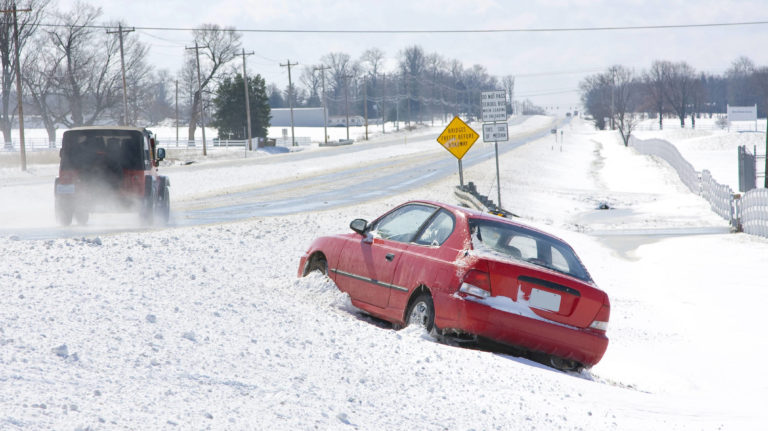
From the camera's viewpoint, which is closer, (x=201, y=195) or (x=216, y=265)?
(x=216, y=265)

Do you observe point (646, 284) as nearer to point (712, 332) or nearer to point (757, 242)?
point (712, 332)

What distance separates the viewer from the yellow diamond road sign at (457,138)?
23250mm

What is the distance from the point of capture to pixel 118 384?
4.63m

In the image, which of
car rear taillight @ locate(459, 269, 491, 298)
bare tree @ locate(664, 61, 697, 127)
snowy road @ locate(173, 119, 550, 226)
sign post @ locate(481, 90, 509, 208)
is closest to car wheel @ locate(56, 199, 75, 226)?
snowy road @ locate(173, 119, 550, 226)

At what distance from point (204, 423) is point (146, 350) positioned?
1301 millimetres

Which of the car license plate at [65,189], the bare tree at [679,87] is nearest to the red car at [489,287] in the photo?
the car license plate at [65,189]

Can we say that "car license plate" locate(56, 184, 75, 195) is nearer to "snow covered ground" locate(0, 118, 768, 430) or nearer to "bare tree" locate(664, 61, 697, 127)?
"snow covered ground" locate(0, 118, 768, 430)

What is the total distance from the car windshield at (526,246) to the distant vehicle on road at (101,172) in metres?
11.2

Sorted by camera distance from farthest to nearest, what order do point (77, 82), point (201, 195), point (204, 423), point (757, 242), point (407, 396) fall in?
1. point (77, 82)
2. point (201, 195)
3. point (757, 242)
4. point (407, 396)
5. point (204, 423)

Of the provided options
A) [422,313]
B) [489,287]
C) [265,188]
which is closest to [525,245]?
[489,287]

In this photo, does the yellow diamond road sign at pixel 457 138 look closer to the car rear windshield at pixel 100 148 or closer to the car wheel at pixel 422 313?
the car rear windshield at pixel 100 148

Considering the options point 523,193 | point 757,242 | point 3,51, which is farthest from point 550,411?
point 3,51

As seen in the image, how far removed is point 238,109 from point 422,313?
78.7 m

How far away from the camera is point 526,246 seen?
7.47 metres
